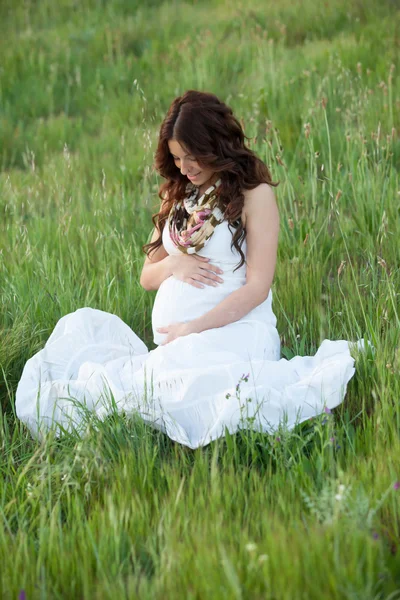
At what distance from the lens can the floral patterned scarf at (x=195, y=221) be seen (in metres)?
3.06

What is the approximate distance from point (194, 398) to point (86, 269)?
70.1 inches

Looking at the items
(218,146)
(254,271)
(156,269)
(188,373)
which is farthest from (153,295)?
(188,373)

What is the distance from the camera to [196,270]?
10.2 feet

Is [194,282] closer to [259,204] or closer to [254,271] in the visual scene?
[254,271]

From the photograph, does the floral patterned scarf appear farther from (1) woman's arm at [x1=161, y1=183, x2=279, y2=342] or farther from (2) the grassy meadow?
(2) the grassy meadow

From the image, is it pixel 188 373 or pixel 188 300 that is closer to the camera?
pixel 188 373

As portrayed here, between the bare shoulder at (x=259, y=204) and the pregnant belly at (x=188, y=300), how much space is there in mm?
287

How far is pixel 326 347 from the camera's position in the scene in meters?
2.92

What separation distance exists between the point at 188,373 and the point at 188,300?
499mm

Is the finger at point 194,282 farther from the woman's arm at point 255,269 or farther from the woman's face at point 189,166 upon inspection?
the woman's face at point 189,166

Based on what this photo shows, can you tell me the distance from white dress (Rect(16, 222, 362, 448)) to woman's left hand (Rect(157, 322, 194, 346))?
0.04 metres

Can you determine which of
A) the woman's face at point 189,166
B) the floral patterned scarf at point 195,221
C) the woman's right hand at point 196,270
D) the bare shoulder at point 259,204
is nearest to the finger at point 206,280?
the woman's right hand at point 196,270

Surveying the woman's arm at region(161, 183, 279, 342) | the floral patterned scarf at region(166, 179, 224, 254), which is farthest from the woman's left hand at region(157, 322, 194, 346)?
the floral patterned scarf at region(166, 179, 224, 254)

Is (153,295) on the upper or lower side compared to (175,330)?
lower
